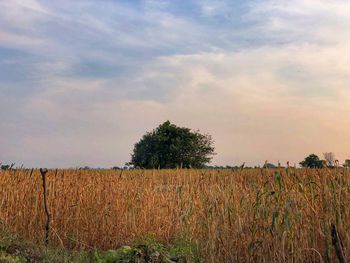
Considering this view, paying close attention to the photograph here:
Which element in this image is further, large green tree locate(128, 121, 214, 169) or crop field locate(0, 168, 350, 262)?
large green tree locate(128, 121, 214, 169)

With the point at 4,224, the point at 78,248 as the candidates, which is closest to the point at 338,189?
the point at 78,248

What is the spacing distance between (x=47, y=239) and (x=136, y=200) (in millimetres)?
2189

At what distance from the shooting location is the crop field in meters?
6.23

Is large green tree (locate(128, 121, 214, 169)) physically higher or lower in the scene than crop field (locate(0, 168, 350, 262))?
higher

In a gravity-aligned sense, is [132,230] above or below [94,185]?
below

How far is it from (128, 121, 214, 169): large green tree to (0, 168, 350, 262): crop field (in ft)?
120

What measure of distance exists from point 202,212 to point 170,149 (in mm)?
42866

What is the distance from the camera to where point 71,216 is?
10820 millimetres

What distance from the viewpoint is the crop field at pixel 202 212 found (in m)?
6.23

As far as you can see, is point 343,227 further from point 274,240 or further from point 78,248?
point 78,248

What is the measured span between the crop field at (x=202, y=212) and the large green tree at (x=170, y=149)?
1437 inches

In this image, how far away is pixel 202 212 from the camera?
27.6 ft

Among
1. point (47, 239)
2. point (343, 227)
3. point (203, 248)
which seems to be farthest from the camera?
point (47, 239)

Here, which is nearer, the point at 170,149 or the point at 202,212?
the point at 202,212
